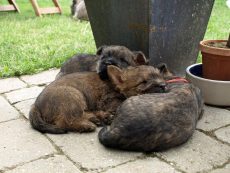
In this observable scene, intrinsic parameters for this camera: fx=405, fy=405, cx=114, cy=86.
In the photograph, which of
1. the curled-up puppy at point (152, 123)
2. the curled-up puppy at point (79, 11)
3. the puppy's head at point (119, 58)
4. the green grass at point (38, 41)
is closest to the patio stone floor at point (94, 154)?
the curled-up puppy at point (152, 123)

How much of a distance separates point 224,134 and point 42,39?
4737 mm

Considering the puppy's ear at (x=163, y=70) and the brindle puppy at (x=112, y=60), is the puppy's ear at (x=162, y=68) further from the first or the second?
the brindle puppy at (x=112, y=60)

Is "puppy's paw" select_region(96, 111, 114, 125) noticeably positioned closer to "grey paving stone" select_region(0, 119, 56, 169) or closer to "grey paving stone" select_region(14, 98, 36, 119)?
"grey paving stone" select_region(0, 119, 56, 169)

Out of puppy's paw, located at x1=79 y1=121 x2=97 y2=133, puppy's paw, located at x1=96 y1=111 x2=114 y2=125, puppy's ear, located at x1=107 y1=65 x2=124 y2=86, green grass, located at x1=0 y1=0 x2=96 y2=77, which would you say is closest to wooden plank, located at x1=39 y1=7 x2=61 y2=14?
green grass, located at x1=0 y1=0 x2=96 y2=77

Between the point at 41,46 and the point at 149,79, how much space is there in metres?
3.65

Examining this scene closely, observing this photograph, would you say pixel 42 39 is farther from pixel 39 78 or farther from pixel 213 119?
pixel 213 119

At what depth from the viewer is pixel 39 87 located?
5.14 metres

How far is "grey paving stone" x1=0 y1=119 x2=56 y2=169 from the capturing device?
3.32 m

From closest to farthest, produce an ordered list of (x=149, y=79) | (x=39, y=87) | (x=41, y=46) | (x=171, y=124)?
(x=171, y=124), (x=149, y=79), (x=39, y=87), (x=41, y=46)

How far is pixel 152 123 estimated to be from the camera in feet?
10.7

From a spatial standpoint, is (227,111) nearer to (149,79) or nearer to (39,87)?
(149,79)

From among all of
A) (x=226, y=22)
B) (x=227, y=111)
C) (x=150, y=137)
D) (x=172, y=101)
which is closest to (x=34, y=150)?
(x=150, y=137)

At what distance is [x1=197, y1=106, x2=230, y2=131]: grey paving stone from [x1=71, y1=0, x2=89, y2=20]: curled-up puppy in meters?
6.56

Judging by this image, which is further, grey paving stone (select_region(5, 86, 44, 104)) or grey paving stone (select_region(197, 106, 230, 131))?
grey paving stone (select_region(5, 86, 44, 104))
